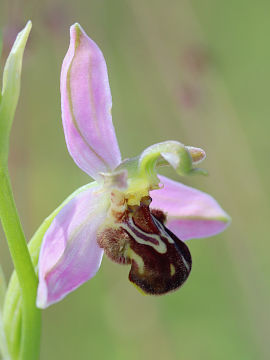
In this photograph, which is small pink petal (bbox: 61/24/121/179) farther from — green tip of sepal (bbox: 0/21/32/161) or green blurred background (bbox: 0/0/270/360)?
green blurred background (bbox: 0/0/270/360)

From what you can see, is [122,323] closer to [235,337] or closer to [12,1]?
[235,337]

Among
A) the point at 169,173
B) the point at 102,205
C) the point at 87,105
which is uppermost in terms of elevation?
the point at 87,105

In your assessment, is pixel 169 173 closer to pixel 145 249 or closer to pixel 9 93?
pixel 145 249

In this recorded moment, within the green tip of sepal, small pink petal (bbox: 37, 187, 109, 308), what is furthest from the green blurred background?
small pink petal (bbox: 37, 187, 109, 308)

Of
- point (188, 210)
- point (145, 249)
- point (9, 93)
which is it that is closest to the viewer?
point (9, 93)

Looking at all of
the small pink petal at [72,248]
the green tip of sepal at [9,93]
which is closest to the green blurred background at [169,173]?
the green tip of sepal at [9,93]

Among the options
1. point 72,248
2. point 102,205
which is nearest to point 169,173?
point 102,205
